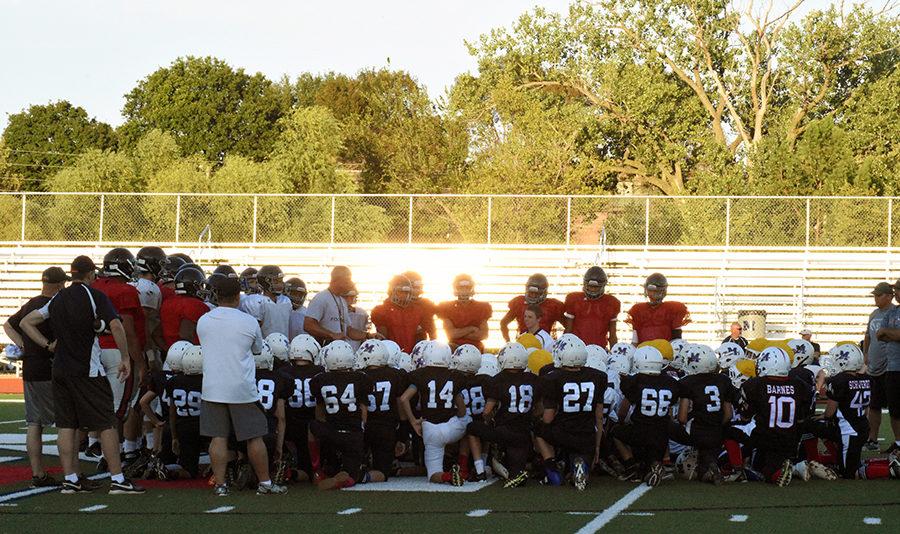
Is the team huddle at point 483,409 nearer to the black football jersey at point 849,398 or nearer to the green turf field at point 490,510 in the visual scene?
the black football jersey at point 849,398

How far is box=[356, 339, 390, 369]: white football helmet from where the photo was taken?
10844 mm

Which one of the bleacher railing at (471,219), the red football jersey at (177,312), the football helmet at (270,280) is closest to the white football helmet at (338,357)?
the red football jersey at (177,312)

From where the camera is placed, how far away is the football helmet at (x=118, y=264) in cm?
1102

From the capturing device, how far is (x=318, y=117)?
44250 millimetres

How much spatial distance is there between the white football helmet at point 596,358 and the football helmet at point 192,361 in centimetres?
321

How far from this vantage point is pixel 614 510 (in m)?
9.16

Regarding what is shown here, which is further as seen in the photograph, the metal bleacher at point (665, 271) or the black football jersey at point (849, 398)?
the metal bleacher at point (665, 271)

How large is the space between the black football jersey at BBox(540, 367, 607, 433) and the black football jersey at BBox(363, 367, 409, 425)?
1.24m

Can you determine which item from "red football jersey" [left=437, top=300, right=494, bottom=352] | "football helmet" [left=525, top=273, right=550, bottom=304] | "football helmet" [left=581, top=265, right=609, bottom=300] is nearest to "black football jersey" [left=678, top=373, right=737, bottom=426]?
"football helmet" [left=581, top=265, right=609, bottom=300]

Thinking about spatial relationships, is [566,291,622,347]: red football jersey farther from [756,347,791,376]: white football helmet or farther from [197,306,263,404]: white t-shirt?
[197,306,263,404]: white t-shirt

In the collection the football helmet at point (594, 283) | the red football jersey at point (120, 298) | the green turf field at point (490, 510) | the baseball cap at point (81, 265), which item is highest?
the baseball cap at point (81, 265)

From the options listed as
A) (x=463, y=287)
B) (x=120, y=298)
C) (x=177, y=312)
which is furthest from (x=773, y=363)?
(x=120, y=298)

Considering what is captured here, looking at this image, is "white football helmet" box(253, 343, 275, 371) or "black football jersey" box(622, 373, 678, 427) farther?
"black football jersey" box(622, 373, 678, 427)

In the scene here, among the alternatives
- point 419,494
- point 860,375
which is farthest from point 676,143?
point 419,494
